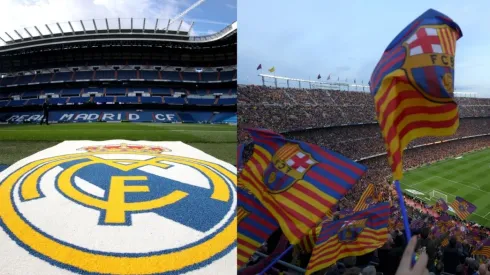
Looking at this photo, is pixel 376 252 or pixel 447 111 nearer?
pixel 447 111

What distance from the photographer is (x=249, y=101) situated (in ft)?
97.5

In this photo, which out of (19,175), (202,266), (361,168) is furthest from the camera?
(19,175)

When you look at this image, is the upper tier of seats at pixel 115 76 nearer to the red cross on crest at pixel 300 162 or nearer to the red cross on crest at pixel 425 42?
the red cross on crest at pixel 300 162

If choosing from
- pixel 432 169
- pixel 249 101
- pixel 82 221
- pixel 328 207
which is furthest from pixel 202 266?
pixel 432 169

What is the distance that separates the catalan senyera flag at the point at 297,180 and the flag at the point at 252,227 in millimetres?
222

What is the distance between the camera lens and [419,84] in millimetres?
2578

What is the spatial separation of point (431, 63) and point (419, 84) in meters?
0.19

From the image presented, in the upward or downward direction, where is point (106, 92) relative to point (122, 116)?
upward

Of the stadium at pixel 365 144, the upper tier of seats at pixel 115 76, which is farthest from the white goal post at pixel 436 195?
the upper tier of seats at pixel 115 76

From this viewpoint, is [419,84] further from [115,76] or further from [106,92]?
[115,76]

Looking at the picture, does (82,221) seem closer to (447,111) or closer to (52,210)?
(52,210)

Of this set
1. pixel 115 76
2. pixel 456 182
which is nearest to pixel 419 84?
pixel 456 182

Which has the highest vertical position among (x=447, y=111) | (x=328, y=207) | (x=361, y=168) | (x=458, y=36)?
(x=458, y=36)

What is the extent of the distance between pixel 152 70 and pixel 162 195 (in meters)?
40.4
